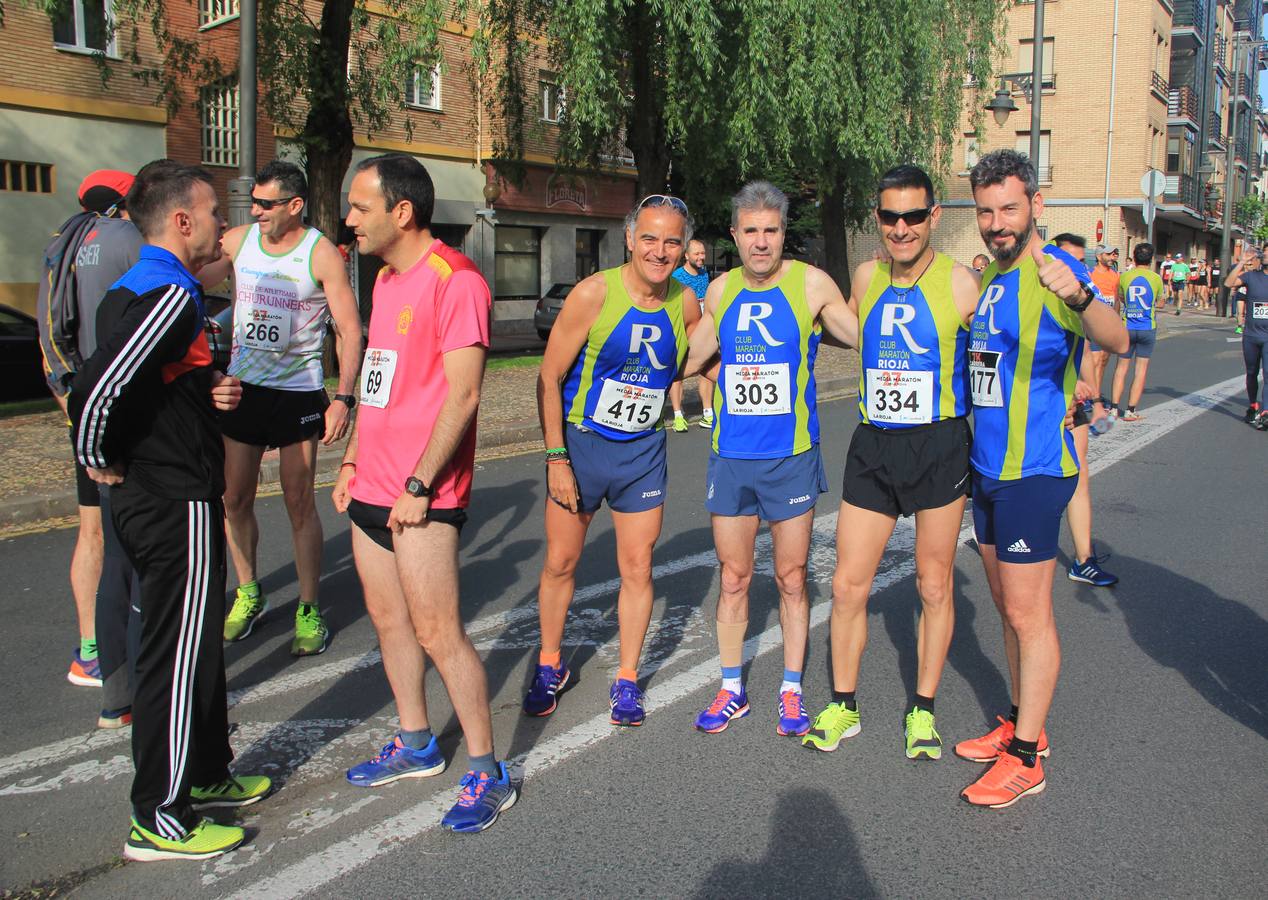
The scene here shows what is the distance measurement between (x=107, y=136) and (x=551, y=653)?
66.7 ft

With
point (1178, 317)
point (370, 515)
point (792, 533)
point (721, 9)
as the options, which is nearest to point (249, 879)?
point (370, 515)

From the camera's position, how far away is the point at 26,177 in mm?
20125

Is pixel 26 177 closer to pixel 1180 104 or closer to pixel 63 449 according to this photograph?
pixel 63 449

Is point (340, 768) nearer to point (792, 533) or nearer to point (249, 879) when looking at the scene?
point (249, 879)

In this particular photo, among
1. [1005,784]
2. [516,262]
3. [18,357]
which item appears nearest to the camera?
[1005,784]

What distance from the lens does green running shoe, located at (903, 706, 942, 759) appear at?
12.8 feet

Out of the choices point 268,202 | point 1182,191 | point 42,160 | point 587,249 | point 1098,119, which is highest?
point 1098,119

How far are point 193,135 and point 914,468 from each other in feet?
72.9

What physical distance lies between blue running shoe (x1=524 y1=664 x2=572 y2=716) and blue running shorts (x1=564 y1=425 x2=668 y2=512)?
2.23ft

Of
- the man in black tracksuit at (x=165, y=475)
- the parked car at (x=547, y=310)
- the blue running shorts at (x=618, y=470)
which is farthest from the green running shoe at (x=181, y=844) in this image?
the parked car at (x=547, y=310)

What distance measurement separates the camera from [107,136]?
2098 cm

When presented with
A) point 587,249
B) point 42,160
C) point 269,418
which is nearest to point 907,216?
point 269,418

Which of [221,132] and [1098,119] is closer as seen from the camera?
[221,132]

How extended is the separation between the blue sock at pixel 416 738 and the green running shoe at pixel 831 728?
134cm
